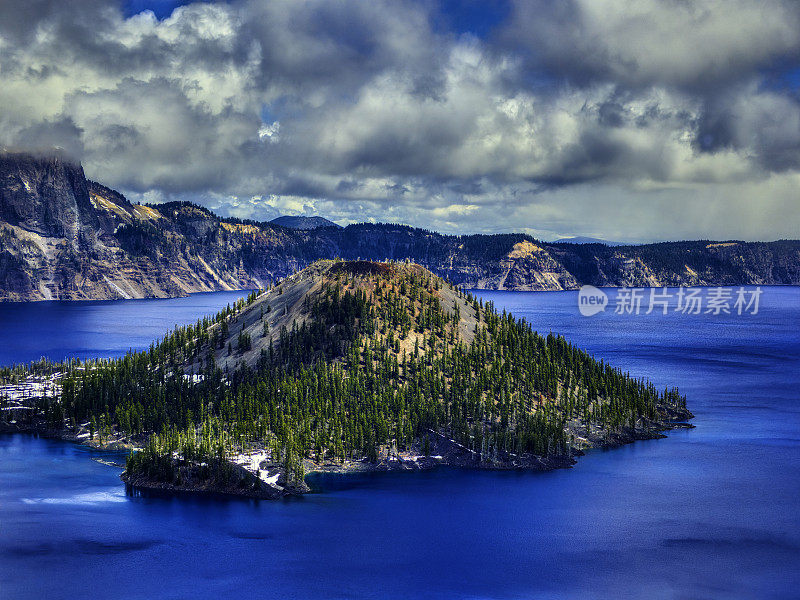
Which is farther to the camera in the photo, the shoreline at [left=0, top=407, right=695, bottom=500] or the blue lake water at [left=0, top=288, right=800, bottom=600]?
the shoreline at [left=0, top=407, right=695, bottom=500]

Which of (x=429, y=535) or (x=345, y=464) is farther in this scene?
(x=345, y=464)

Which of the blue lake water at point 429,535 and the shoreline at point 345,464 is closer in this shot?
the blue lake water at point 429,535

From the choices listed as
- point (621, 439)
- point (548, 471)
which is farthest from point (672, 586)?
point (621, 439)

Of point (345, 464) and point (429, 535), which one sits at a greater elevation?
point (345, 464)

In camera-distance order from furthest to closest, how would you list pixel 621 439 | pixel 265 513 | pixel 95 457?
pixel 621 439
pixel 95 457
pixel 265 513

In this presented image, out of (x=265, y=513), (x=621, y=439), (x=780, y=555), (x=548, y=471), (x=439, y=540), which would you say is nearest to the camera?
(x=780, y=555)

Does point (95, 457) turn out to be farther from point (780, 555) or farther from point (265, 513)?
point (780, 555)

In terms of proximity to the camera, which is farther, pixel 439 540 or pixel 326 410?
pixel 326 410

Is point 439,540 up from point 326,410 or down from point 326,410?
down
